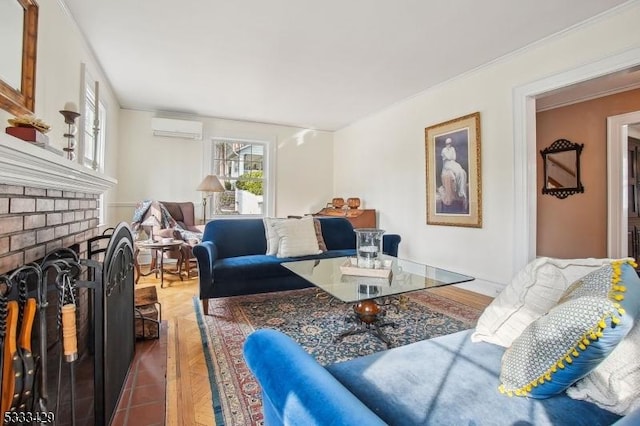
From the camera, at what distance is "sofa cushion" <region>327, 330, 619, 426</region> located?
31.0 inches

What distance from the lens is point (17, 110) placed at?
1.60 metres

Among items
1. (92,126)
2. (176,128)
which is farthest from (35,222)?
(176,128)

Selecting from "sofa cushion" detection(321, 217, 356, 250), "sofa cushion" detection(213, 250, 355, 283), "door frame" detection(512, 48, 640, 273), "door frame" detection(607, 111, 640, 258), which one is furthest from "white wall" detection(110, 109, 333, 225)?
"door frame" detection(607, 111, 640, 258)

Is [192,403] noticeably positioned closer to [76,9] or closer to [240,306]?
[240,306]

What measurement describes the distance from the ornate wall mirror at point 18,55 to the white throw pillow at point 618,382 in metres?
2.48

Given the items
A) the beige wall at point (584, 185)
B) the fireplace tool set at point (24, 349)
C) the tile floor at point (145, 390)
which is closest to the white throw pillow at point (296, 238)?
the tile floor at point (145, 390)

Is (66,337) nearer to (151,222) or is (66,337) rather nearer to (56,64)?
(56,64)

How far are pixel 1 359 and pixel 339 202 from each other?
15.6 ft

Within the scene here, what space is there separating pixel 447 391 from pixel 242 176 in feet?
17.0

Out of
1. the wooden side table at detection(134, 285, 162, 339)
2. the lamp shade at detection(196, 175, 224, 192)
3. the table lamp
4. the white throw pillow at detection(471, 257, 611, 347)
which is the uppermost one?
the lamp shade at detection(196, 175, 224, 192)

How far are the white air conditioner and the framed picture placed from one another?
349cm

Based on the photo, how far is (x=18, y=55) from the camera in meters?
1.62

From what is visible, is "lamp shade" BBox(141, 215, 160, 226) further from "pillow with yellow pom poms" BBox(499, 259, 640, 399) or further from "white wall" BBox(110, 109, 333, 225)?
"pillow with yellow pom poms" BBox(499, 259, 640, 399)

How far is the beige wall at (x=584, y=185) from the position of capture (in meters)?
3.89
